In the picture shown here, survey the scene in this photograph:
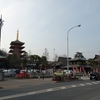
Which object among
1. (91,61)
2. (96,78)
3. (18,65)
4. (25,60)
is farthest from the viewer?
(91,61)

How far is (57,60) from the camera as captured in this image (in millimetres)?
93312

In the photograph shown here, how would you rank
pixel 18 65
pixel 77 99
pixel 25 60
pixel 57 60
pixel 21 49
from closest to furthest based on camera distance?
pixel 77 99, pixel 25 60, pixel 18 65, pixel 57 60, pixel 21 49

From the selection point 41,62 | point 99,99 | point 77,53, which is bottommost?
point 99,99

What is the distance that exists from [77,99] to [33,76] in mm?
29231

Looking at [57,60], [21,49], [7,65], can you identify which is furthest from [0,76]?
[21,49]

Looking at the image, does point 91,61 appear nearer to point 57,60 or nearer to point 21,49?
point 57,60

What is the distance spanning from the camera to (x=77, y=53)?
10612cm

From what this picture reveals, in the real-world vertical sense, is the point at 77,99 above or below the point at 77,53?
below

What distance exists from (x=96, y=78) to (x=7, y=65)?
42474 mm

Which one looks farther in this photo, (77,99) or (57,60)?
(57,60)

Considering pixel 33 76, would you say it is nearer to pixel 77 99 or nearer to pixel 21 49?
pixel 77 99

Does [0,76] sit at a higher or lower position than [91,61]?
lower

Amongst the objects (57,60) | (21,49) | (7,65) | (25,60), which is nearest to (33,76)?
(25,60)

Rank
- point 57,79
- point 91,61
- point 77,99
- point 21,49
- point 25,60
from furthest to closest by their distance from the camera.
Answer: point 21,49 → point 91,61 → point 25,60 → point 57,79 → point 77,99
